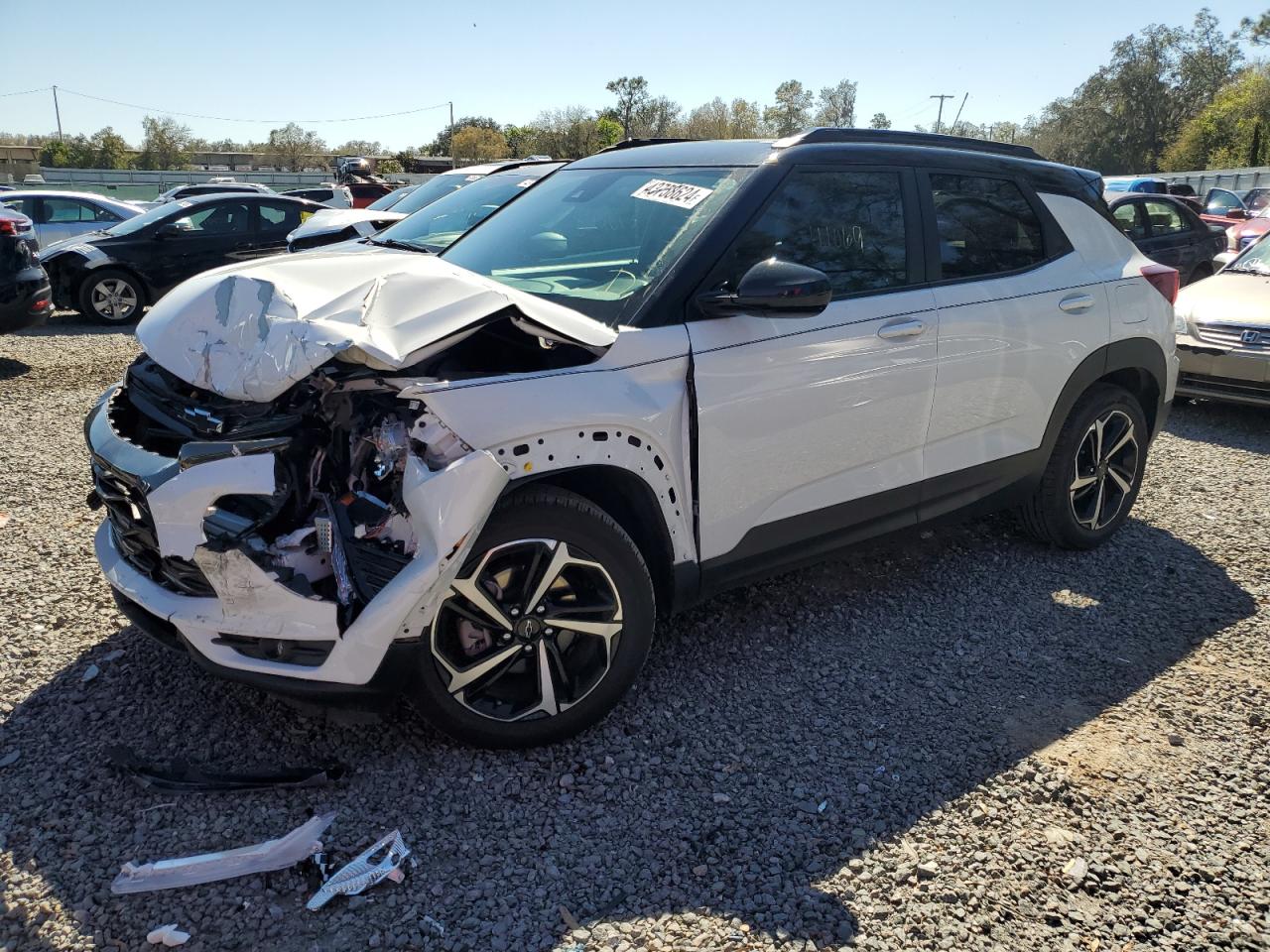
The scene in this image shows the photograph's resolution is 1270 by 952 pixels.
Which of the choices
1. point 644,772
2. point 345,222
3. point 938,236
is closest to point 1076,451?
point 938,236

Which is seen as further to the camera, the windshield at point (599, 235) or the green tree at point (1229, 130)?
the green tree at point (1229, 130)

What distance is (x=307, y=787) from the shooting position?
2881 mm

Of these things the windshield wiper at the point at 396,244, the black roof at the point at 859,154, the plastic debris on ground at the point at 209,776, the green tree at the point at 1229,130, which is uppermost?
the green tree at the point at 1229,130

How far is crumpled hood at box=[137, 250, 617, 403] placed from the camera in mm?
2736

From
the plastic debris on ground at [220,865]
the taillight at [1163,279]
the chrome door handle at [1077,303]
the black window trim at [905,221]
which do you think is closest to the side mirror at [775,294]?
the black window trim at [905,221]

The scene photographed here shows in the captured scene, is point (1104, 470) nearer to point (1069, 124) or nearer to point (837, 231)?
point (837, 231)

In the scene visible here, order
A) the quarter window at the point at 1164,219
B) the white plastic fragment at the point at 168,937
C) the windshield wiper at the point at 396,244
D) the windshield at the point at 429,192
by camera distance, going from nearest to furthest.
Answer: the white plastic fragment at the point at 168,937, the windshield wiper at the point at 396,244, the windshield at the point at 429,192, the quarter window at the point at 1164,219

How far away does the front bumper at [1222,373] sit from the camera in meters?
7.32

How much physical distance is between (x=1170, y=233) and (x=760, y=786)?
12.0 m

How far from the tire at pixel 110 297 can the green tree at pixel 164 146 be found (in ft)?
222

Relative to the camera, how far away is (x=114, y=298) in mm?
11656

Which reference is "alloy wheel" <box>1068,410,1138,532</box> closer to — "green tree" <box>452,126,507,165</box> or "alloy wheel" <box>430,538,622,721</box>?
"alloy wheel" <box>430,538,622,721</box>

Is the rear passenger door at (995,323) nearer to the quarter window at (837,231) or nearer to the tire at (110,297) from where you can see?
the quarter window at (837,231)

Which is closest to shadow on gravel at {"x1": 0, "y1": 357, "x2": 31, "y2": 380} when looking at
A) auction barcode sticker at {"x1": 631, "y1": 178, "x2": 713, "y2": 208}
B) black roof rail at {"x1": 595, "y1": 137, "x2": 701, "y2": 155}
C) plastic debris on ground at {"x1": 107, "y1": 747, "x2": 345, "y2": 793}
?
black roof rail at {"x1": 595, "y1": 137, "x2": 701, "y2": 155}
